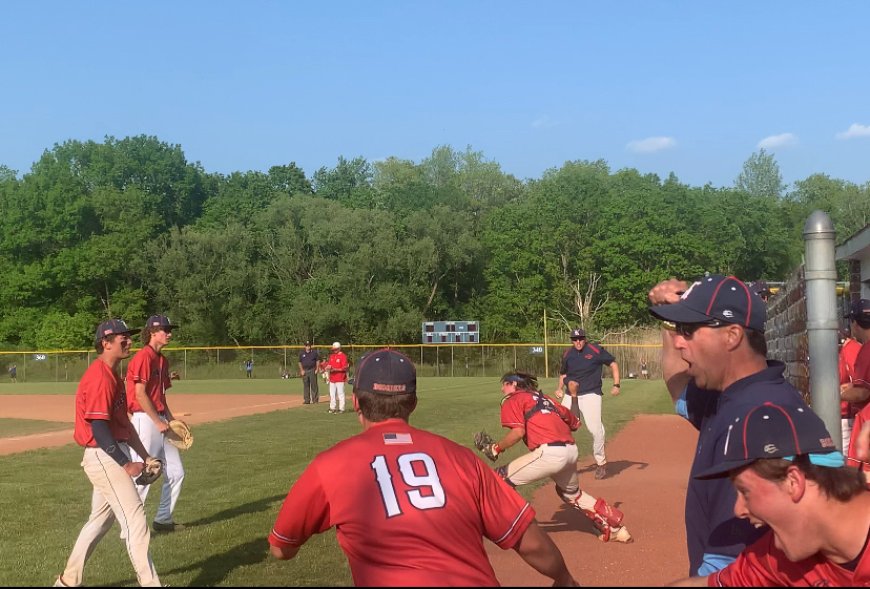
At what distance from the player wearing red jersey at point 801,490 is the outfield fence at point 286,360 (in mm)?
49662

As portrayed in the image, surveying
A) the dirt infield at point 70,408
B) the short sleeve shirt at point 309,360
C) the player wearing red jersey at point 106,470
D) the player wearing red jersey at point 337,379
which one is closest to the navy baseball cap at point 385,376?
the player wearing red jersey at point 106,470

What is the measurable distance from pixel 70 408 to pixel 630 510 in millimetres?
23404

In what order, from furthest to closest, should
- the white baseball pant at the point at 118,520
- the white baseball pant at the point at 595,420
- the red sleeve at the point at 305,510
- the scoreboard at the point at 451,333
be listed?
the scoreboard at the point at 451,333, the white baseball pant at the point at 595,420, the white baseball pant at the point at 118,520, the red sleeve at the point at 305,510

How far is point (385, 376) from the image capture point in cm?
364

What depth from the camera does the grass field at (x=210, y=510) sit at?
7875 millimetres

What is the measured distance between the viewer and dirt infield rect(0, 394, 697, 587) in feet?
25.9

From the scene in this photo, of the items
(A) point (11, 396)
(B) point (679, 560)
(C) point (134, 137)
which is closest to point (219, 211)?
(C) point (134, 137)

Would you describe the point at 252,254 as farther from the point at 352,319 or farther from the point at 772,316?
the point at 772,316

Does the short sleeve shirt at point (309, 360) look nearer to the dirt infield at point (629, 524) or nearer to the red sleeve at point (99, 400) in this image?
the dirt infield at point (629, 524)

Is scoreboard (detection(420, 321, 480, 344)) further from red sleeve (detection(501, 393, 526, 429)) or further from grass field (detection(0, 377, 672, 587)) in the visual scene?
red sleeve (detection(501, 393, 526, 429))

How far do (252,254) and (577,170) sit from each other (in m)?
30.9

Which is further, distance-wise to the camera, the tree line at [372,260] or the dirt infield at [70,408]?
the tree line at [372,260]

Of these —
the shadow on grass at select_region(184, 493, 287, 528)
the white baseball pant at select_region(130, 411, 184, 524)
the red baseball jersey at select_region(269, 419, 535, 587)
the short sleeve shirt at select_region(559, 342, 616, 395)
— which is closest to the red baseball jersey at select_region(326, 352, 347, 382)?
the short sleeve shirt at select_region(559, 342, 616, 395)

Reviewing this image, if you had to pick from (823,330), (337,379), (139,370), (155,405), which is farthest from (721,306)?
(337,379)
